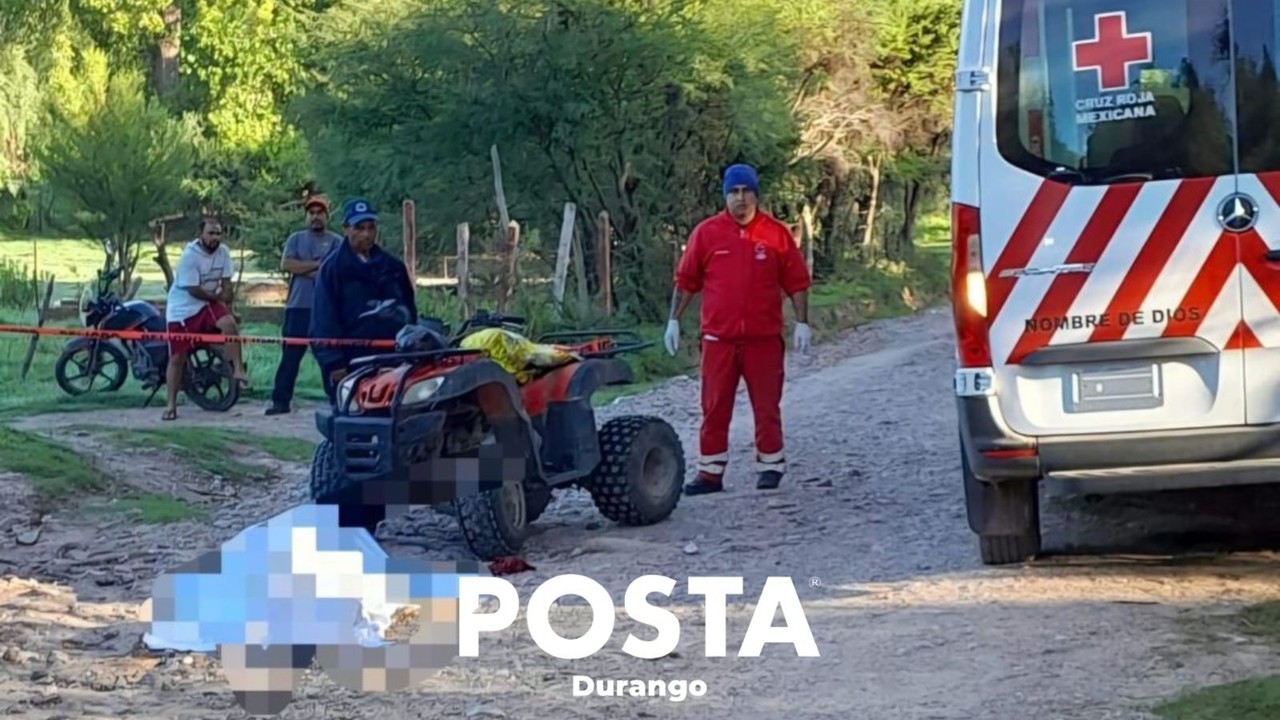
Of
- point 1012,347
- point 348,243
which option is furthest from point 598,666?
point 348,243

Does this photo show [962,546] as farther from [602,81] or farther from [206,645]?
[602,81]

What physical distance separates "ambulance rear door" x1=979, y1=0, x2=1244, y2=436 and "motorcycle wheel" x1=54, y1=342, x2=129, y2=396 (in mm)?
10453

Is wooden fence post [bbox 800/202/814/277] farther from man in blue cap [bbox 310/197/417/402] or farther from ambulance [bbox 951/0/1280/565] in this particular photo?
ambulance [bbox 951/0/1280/565]

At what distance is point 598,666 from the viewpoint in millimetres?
6426

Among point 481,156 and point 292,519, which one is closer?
point 292,519

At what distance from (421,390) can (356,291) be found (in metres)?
2.15

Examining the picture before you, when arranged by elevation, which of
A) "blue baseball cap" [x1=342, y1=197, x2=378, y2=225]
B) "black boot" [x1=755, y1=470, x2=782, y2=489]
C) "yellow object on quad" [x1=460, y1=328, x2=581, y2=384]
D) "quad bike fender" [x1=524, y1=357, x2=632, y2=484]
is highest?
"blue baseball cap" [x1=342, y1=197, x2=378, y2=225]

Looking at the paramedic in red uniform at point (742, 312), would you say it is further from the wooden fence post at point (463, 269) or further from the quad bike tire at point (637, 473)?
the wooden fence post at point (463, 269)

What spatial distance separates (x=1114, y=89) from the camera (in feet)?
22.8

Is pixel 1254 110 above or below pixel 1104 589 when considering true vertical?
above

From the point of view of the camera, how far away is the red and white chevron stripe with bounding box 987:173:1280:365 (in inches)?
270

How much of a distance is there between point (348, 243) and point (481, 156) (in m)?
12.8

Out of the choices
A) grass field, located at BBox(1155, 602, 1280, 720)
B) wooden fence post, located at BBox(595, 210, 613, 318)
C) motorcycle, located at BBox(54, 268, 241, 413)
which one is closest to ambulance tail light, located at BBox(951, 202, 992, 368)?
grass field, located at BBox(1155, 602, 1280, 720)

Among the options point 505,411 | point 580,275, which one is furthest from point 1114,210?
point 580,275
